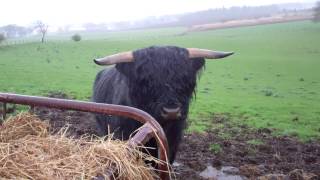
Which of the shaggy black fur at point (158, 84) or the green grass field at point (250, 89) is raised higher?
the shaggy black fur at point (158, 84)

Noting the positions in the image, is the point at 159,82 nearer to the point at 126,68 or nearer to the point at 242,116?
the point at 126,68

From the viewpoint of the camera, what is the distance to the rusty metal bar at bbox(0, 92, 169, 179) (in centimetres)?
264

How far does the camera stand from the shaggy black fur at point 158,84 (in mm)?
4469

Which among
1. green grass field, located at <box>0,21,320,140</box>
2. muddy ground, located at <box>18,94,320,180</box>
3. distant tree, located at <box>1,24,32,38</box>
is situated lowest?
green grass field, located at <box>0,21,320,140</box>

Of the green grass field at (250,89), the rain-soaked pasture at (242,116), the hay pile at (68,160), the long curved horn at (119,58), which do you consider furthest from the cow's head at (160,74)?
the green grass field at (250,89)

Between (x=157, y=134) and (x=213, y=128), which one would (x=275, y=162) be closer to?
(x=213, y=128)

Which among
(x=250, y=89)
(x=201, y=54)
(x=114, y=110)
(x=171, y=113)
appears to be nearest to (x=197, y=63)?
(x=201, y=54)

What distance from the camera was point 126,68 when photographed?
4.92 meters

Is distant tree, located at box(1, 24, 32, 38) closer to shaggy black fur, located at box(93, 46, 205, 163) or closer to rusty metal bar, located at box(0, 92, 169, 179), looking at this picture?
shaggy black fur, located at box(93, 46, 205, 163)

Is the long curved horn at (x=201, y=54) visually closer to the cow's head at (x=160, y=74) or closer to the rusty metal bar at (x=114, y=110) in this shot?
the cow's head at (x=160, y=74)

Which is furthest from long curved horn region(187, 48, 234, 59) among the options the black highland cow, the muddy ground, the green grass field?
the green grass field

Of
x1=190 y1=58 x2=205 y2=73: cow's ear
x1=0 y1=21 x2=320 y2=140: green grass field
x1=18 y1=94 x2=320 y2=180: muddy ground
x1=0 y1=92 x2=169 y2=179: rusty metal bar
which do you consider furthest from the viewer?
x1=0 y1=21 x2=320 y2=140: green grass field

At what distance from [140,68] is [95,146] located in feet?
7.58

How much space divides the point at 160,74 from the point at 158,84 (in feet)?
0.38
